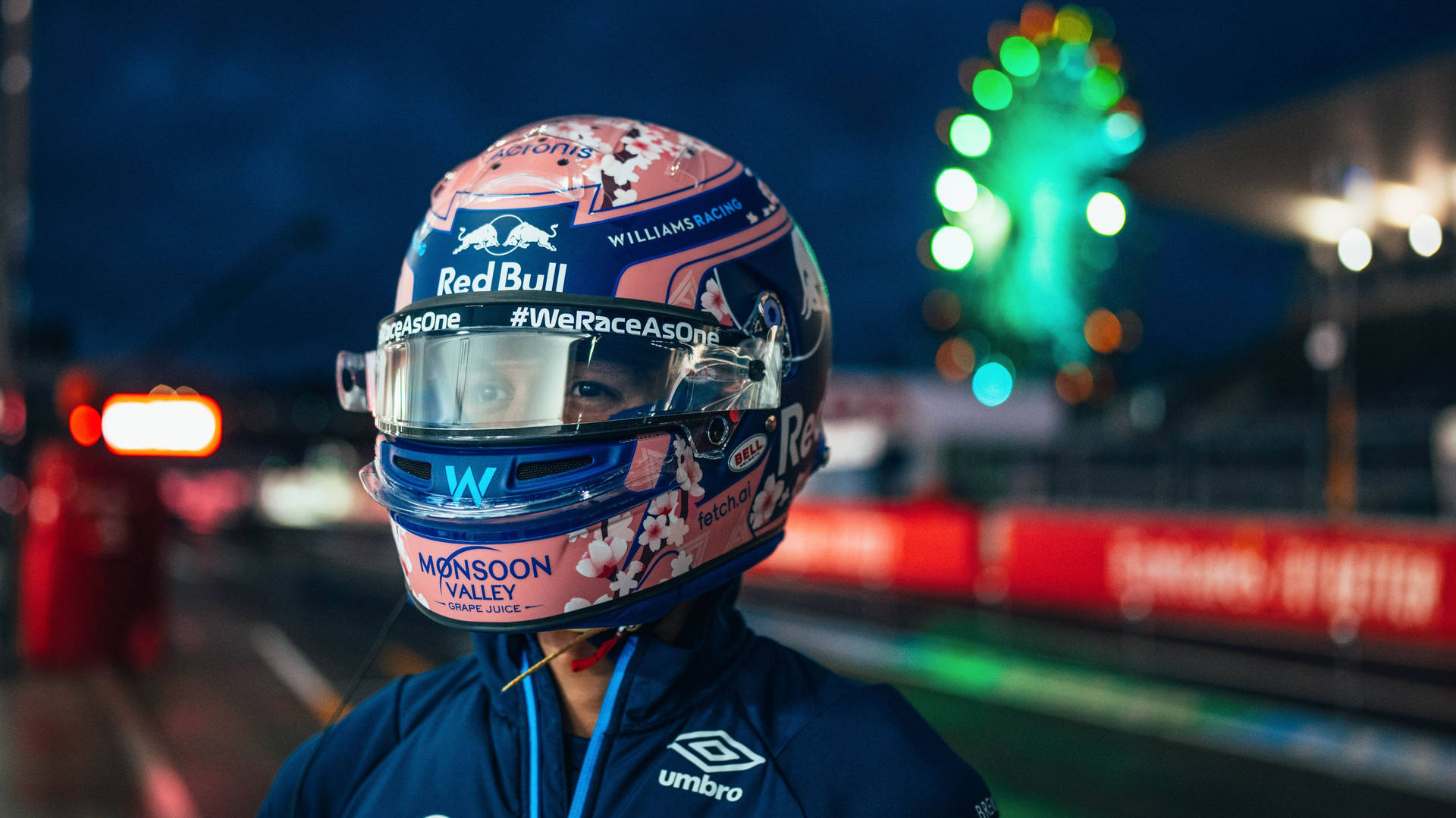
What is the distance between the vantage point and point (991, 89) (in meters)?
26.5

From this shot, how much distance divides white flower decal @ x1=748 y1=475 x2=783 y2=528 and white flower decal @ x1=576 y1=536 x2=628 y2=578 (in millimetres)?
279

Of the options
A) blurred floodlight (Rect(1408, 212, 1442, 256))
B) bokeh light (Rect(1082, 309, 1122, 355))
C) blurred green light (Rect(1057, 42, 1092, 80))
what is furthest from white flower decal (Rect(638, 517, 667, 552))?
bokeh light (Rect(1082, 309, 1122, 355))

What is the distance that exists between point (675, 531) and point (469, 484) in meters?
0.31

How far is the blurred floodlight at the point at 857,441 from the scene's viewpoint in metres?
21.7

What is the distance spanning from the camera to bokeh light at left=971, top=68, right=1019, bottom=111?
26.4 metres

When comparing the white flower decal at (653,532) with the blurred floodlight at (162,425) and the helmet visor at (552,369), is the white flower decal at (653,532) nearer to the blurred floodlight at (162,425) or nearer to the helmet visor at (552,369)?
the helmet visor at (552,369)

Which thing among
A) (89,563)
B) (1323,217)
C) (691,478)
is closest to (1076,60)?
(1323,217)

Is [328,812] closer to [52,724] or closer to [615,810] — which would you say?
[615,810]

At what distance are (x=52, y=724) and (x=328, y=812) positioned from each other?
6.76 m

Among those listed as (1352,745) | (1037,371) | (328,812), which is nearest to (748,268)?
(328,812)

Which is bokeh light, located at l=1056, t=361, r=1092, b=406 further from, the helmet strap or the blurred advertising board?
the helmet strap

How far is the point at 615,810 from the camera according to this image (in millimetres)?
1475

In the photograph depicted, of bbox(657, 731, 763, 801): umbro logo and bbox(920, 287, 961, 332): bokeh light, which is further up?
bbox(920, 287, 961, 332): bokeh light

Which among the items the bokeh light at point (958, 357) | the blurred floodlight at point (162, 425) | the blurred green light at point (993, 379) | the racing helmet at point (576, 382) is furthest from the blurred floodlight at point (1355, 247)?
the bokeh light at point (958, 357)
